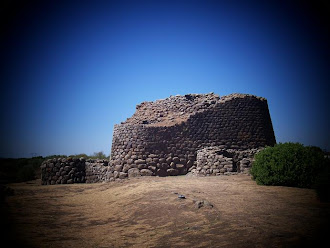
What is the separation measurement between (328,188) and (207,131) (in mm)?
9342

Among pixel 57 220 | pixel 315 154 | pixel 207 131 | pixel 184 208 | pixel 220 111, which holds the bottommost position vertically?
pixel 57 220

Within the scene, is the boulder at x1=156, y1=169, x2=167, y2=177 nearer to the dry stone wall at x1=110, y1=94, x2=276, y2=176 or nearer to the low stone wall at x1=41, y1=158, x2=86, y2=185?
the dry stone wall at x1=110, y1=94, x2=276, y2=176

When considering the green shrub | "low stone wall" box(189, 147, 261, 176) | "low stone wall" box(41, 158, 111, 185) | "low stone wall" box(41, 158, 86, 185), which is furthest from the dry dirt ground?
"low stone wall" box(41, 158, 86, 185)

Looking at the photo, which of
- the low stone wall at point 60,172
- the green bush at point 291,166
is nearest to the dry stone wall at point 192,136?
the low stone wall at point 60,172

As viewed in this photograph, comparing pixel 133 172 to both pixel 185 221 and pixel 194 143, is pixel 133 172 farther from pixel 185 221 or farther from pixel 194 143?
pixel 185 221

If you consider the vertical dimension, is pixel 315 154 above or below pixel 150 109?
below

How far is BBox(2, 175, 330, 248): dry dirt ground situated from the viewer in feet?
12.5

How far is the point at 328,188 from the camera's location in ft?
18.6

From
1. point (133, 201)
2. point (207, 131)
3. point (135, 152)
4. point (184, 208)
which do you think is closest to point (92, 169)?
point (135, 152)

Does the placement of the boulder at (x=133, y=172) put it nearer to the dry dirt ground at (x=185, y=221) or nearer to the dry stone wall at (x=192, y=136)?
the dry stone wall at (x=192, y=136)

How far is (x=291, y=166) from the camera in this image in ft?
26.3

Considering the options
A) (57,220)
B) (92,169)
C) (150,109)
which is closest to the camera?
(57,220)

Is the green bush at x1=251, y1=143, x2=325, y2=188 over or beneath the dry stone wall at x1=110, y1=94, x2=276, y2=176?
beneath

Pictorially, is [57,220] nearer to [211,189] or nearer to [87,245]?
[87,245]
